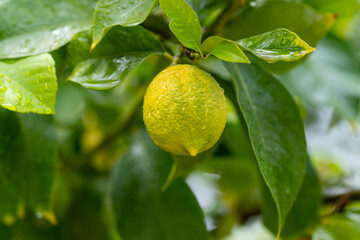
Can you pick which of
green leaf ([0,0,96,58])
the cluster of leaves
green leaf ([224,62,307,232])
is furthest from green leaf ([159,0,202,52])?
green leaf ([0,0,96,58])

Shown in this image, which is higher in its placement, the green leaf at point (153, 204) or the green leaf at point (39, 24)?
the green leaf at point (39, 24)

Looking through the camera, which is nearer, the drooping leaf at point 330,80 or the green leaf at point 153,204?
the green leaf at point 153,204

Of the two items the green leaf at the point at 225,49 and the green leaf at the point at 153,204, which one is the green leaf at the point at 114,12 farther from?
the green leaf at the point at 153,204

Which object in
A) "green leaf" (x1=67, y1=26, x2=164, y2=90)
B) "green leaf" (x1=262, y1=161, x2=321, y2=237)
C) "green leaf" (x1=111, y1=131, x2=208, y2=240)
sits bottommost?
"green leaf" (x1=111, y1=131, x2=208, y2=240)

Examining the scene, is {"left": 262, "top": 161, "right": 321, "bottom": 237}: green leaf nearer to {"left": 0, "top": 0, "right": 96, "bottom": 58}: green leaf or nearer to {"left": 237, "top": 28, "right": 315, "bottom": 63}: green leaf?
{"left": 237, "top": 28, "right": 315, "bottom": 63}: green leaf

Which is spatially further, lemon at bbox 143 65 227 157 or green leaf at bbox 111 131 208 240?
green leaf at bbox 111 131 208 240

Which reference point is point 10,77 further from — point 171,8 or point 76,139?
point 76,139

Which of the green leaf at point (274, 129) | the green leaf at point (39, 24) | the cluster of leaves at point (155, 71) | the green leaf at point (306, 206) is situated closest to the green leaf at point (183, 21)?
the cluster of leaves at point (155, 71)
